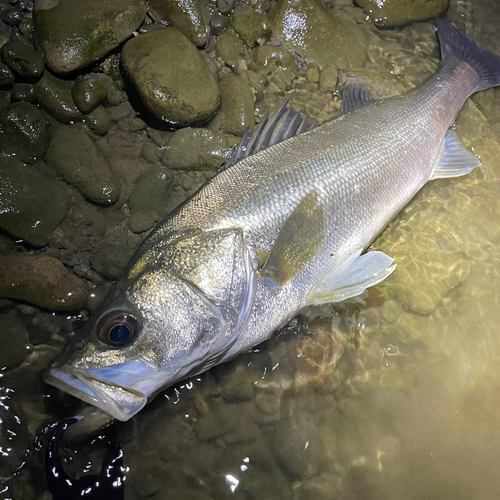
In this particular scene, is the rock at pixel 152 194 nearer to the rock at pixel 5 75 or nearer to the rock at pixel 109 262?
the rock at pixel 109 262

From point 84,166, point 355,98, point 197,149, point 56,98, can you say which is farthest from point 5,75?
point 355,98

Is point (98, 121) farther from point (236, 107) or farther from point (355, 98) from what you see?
point (355, 98)

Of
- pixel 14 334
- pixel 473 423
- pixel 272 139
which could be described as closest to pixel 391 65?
pixel 272 139

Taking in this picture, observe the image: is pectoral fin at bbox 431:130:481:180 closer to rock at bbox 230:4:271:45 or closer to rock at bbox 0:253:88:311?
rock at bbox 230:4:271:45

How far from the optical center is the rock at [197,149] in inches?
119

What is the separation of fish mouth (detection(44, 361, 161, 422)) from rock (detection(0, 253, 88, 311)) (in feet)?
2.61

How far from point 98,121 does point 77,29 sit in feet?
2.18

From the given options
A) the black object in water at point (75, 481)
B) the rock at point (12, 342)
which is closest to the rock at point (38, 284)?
the rock at point (12, 342)

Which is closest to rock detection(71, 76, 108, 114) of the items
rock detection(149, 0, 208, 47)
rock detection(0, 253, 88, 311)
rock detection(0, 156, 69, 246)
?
rock detection(0, 156, 69, 246)

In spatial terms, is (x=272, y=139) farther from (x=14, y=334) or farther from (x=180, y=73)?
(x=14, y=334)

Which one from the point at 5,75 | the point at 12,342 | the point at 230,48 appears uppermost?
the point at 230,48

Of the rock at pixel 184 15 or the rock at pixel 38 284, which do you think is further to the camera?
the rock at pixel 184 15

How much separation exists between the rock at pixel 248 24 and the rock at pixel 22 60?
163 cm

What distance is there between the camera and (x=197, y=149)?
9.89 feet
